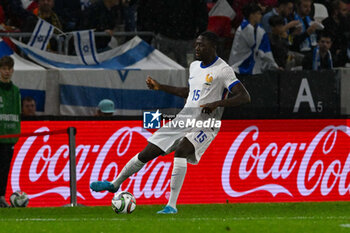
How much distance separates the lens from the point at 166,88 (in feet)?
34.3

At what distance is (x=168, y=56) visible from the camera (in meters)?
16.6

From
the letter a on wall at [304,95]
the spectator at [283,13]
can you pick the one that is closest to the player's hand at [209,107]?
the letter a on wall at [304,95]

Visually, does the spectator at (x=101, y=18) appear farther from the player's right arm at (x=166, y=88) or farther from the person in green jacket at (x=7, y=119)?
the player's right arm at (x=166, y=88)

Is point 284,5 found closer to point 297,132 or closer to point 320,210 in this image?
point 297,132

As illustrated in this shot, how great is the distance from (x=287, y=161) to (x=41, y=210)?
3.98 m

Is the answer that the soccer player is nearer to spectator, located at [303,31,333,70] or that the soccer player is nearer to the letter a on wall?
the letter a on wall

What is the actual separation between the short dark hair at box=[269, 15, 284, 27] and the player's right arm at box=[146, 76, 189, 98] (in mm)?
5743

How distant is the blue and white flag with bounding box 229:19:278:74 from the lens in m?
15.6

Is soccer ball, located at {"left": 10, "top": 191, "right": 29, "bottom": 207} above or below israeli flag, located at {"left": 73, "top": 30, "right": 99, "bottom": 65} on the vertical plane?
below

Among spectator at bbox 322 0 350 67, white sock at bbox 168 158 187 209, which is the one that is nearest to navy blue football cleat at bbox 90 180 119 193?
white sock at bbox 168 158 187 209

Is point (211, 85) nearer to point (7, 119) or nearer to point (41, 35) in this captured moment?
point (7, 119)

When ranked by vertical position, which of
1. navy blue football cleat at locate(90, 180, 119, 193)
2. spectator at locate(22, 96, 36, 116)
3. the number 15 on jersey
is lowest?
spectator at locate(22, 96, 36, 116)

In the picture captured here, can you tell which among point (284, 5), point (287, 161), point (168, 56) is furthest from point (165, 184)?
point (284, 5)

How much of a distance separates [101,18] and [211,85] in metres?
6.31
